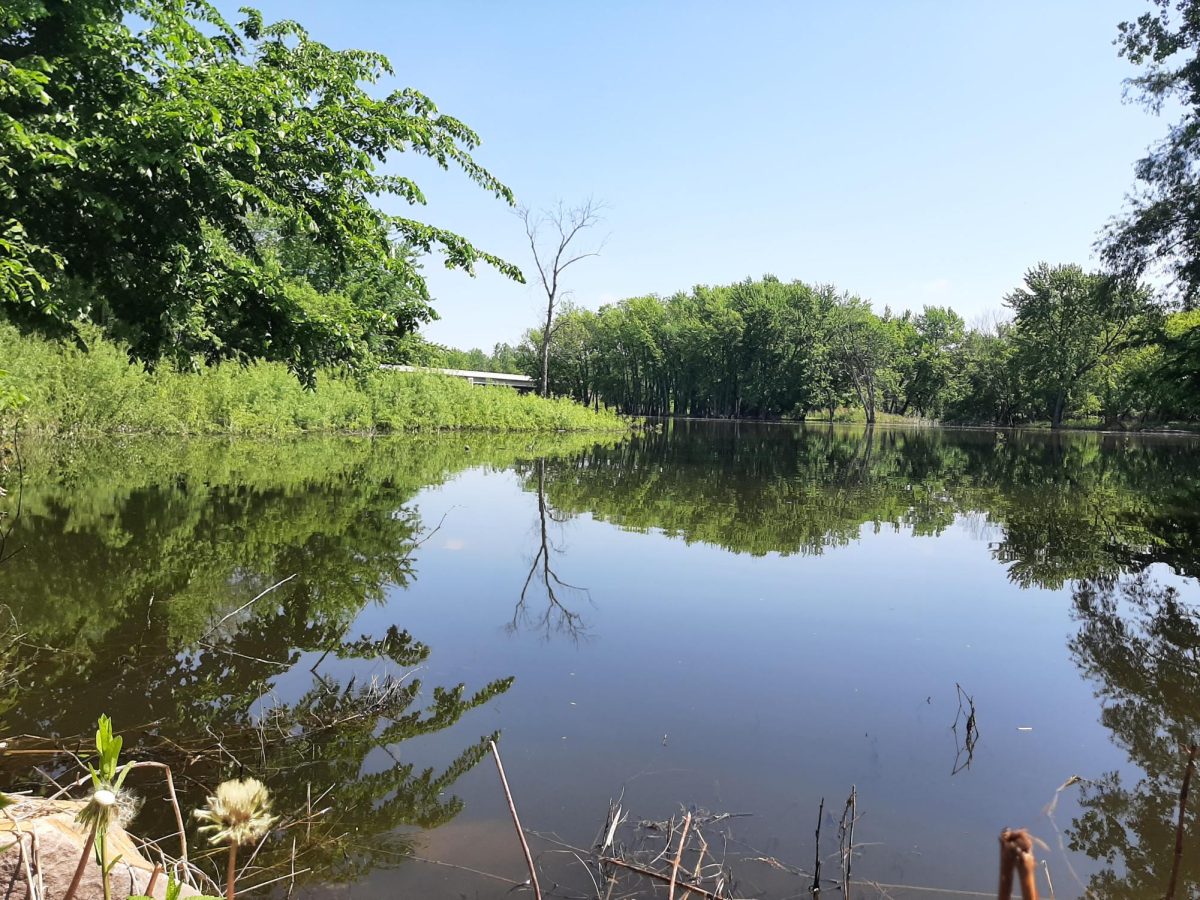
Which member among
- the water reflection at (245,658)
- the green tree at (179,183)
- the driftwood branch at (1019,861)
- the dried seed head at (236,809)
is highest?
the green tree at (179,183)

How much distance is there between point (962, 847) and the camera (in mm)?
3600

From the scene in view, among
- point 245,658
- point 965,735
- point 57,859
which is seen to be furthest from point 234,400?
point 57,859

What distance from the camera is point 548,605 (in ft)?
24.9

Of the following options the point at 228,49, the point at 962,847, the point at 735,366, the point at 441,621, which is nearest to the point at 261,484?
the point at 228,49

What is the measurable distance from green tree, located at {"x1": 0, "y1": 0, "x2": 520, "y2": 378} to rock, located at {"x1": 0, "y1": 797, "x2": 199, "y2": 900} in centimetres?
529

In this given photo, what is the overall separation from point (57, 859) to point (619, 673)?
14.1 ft

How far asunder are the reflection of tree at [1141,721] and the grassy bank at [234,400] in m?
9.42

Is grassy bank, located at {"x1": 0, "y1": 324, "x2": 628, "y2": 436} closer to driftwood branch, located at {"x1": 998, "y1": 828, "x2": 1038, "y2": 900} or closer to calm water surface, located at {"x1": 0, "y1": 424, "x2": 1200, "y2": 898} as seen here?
calm water surface, located at {"x1": 0, "y1": 424, "x2": 1200, "y2": 898}

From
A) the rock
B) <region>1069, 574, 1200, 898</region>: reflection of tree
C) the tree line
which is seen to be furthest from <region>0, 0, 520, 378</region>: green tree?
the tree line

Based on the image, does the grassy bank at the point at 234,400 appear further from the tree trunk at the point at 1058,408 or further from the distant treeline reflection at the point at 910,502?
the tree trunk at the point at 1058,408

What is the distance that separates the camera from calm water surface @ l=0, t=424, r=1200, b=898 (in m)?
3.75

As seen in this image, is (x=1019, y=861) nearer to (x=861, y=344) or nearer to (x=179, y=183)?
(x=179, y=183)

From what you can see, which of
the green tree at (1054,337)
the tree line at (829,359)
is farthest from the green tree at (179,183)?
the green tree at (1054,337)

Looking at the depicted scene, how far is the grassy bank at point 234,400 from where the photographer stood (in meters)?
21.3
